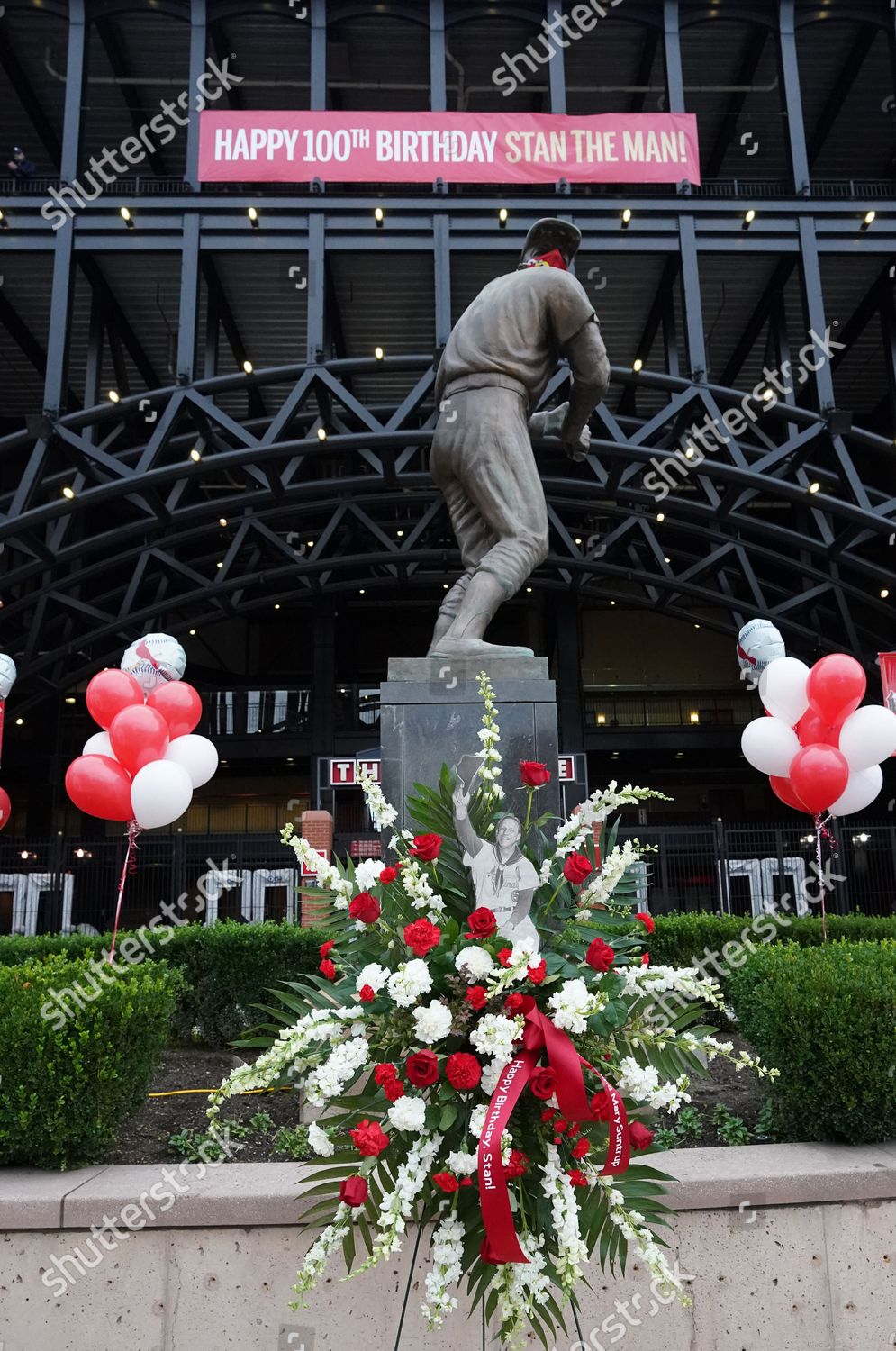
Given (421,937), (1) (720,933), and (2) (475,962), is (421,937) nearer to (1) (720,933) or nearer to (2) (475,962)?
(2) (475,962)

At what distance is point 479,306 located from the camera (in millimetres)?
5559

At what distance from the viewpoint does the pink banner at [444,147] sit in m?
16.4

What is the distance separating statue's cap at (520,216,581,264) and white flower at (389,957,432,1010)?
4.61 meters

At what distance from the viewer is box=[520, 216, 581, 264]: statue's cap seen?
570 centimetres

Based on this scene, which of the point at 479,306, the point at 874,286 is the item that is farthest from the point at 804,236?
the point at 479,306

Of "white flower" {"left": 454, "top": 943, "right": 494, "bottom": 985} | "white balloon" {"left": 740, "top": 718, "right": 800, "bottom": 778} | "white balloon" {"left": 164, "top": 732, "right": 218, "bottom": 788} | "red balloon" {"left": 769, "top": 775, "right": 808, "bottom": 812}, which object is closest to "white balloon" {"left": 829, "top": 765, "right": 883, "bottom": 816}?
"red balloon" {"left": 769, "top": 775, "right": 808, "bottom": 812}

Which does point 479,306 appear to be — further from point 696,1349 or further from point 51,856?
point 51,856

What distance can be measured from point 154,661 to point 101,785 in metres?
3.47

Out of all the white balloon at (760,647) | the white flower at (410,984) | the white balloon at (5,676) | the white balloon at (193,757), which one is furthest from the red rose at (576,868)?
the white balloon at (5,676)

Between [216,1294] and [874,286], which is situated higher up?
[874,286]

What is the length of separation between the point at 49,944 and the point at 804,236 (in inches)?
639

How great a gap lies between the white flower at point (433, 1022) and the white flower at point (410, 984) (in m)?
0.04

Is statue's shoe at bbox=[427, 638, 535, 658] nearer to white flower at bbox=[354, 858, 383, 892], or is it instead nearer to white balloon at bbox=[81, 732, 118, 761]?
white flower at bbox=[354, 858, 383, 892]

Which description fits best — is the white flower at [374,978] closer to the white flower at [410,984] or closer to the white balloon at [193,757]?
the white flower at [410,984]
